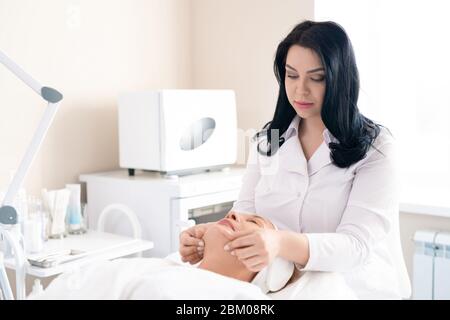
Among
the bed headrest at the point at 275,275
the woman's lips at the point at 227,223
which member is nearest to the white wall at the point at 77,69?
the woman's lips at the point at 227,223

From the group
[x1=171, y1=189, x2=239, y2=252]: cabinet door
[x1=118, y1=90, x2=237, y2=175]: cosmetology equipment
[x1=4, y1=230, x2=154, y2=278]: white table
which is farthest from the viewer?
[x1=118, y1=90, x2=237, y2=175]: cosmetology equipment

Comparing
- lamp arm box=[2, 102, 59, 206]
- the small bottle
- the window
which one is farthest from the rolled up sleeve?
the small bottle

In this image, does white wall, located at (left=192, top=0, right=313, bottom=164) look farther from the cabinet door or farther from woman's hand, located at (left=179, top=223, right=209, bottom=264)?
woman's hand, located at (left=179, top=223, right=209, bottom=264)

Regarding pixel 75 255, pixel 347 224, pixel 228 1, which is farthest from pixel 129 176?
pixel 347 224

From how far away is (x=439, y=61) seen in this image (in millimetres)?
2328

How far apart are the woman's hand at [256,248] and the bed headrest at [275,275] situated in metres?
0.05

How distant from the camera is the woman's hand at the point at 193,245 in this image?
1.35 m

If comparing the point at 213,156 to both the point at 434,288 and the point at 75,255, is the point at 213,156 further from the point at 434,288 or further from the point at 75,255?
the point at 434,288

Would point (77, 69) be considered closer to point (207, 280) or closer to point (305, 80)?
point (305, 80)

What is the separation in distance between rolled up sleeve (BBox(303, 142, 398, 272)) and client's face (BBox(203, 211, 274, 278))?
0.49ft

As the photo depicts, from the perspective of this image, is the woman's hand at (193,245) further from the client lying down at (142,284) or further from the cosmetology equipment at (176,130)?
the cosmetology equipment at (176,130)

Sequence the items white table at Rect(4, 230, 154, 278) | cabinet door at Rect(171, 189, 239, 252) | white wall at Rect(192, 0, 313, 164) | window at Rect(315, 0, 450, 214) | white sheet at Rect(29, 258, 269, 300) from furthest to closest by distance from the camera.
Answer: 1. white wall at Rect(192, 0, 313, 164)
2. window at Rect(315, 0, 450, 214)
3. cabinet door at Rect(171, 189, 239, 252)
4. white table at Rect(4, 230, 154, 278)
5. white sheet at Rect(29, 258, 269, 300)

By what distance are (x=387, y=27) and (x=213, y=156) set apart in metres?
0.99

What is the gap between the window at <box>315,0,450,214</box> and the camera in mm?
2330
